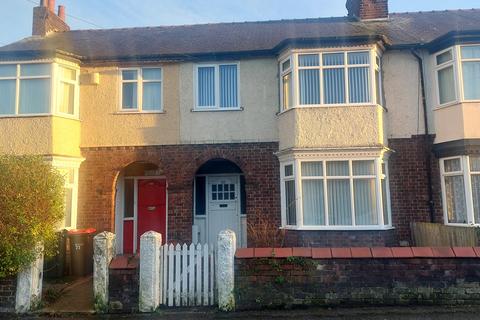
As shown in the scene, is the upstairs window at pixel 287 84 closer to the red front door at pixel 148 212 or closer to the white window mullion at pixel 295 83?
the white window mullion at pixel 295 83

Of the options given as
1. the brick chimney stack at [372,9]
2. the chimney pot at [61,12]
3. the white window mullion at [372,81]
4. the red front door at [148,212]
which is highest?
the chimney pot at [61,12]

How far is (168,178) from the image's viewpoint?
36.7 feet

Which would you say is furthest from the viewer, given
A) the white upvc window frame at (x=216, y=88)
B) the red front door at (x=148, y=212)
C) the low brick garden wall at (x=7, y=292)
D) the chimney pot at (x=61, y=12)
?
the chimney pot at (x=61, y=12)

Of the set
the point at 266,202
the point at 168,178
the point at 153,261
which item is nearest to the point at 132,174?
the point at 168,178

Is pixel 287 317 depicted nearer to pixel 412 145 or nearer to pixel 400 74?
pixel 412 145

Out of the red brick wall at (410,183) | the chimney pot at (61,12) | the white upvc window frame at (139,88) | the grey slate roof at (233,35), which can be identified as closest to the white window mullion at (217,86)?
the grey slate roof at (233,35)

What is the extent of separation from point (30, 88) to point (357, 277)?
9456mm

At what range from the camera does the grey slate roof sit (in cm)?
1170

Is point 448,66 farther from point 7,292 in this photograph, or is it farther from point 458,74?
point 7,292

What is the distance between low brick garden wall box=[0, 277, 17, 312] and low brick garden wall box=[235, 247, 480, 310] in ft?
12.5

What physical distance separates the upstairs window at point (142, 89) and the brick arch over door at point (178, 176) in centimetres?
122

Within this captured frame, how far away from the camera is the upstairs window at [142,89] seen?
1152cm

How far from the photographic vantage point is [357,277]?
21.9 feet

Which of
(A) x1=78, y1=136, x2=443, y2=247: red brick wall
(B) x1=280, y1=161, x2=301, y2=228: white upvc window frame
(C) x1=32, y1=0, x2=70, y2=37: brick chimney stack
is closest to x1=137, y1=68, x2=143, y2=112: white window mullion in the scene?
(A) x1=78, y1=136, x2=443, y2=247: red brick wall
